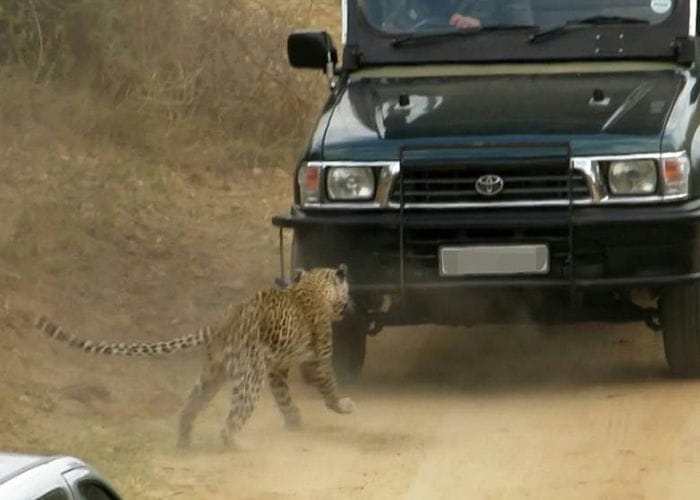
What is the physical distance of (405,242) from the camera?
8656 millimetres

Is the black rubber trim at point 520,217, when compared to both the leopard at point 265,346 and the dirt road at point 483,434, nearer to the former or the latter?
the leopard at point 265,346

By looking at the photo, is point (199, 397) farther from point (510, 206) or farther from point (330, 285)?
point (510, 206)

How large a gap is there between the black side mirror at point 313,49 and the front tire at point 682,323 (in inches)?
84.2

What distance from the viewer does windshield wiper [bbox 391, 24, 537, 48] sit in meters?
9.73

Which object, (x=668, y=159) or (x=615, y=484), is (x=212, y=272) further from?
(x=615, y=484)

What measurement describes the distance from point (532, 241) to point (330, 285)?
2.87ft

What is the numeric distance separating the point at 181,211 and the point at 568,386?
14.6 feet

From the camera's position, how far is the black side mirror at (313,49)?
9906 mm

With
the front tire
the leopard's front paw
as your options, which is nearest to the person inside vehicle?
the front tire

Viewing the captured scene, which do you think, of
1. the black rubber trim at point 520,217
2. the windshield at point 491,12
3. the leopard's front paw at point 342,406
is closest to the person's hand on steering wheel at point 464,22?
the windshield at point 491,12

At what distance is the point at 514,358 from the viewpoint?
9.97 m

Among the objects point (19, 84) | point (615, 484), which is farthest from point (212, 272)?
point (615, 484)

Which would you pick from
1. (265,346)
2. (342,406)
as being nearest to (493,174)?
(342,406)

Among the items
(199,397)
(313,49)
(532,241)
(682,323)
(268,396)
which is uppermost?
(313,49)
